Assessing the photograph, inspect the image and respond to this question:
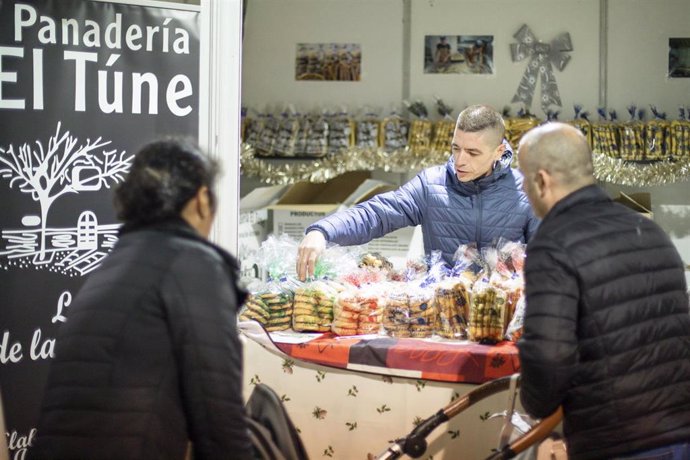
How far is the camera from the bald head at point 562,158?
88.9 inches

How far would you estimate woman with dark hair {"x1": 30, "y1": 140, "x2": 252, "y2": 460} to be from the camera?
6.00 feet

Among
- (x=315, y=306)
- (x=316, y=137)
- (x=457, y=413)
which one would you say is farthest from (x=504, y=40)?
(x=457, y=413)

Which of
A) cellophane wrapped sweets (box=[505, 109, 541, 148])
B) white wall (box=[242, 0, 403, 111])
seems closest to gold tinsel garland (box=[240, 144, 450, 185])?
cellophane wrapped sweets (box=[505, 109, 541, 148])

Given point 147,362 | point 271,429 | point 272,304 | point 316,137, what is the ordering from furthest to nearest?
point 316,137 → point 272,304 → point 271,429 → point 147,362

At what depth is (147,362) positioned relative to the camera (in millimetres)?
1834

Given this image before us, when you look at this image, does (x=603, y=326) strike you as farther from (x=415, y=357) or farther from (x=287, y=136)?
(x=287, y=136)

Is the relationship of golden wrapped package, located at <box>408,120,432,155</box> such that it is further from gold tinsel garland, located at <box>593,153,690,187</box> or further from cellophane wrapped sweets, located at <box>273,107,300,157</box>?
gold tinsel garland, located at <box>593,153,690,187</box>

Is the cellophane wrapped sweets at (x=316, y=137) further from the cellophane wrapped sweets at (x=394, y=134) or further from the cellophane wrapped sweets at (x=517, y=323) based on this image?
the cellophane wrapped sweets at (x=517, y=323)

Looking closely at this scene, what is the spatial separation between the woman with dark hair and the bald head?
3.10 feet

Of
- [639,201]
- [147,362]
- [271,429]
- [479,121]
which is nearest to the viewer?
[147,362]

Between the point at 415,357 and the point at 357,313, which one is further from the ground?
the point at 357,313

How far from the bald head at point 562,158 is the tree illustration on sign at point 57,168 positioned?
1.82m

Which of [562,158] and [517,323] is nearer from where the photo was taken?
[562,158]

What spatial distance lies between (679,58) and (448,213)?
3132 mm
